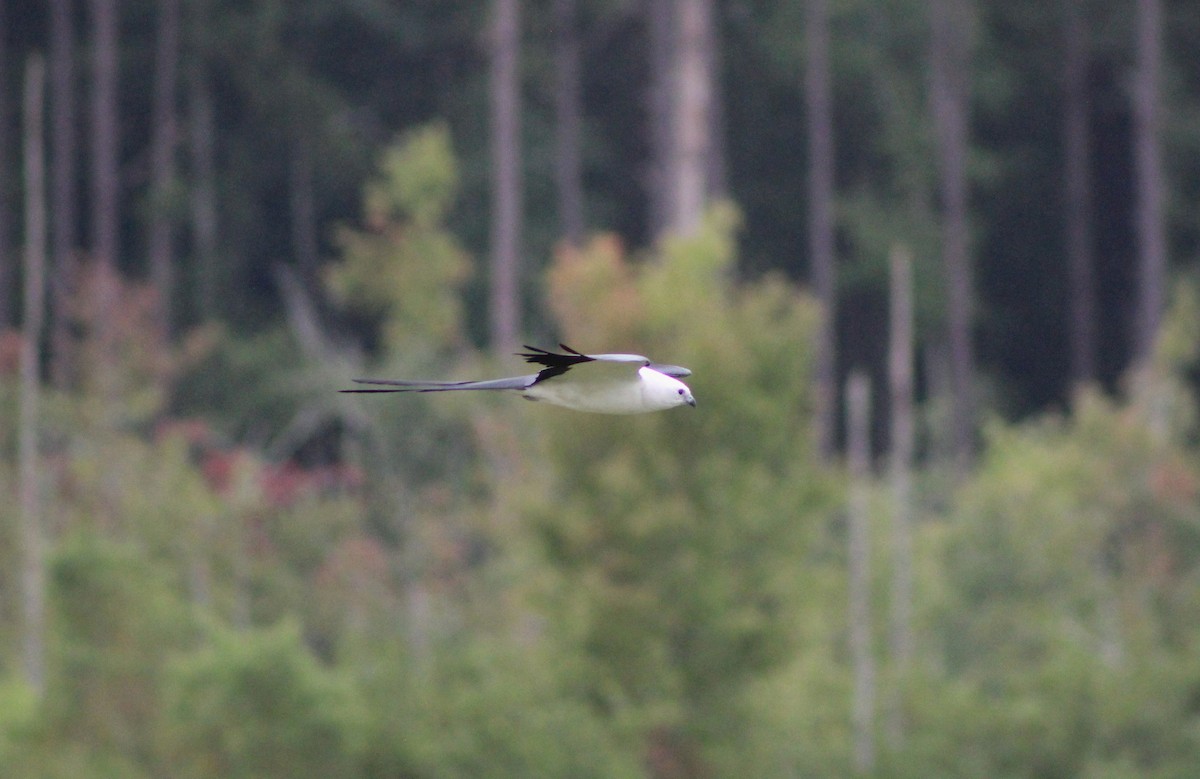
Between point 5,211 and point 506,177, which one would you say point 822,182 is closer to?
point 506,177

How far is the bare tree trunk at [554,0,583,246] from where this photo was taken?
91.8 ft

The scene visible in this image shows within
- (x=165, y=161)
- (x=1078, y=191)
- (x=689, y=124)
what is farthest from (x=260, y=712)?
(x=1078, y=191)

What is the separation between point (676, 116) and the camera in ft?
59.7

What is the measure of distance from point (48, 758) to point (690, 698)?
4.51 m

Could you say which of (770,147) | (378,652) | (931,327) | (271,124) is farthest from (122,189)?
(378,652)

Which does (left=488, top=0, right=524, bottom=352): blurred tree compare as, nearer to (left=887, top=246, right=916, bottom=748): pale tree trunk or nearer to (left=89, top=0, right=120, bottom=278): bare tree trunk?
(left=89, top=0, right=120, bottom=278): bare tree trunk

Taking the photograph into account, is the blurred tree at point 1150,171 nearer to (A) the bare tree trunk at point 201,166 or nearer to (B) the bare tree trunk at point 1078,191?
(B) the bare tree trunk at point 1078,191

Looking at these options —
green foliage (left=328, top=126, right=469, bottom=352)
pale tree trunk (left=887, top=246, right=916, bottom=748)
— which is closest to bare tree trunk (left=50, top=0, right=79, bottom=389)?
green foliage (left=328, top=126, right=469, bottom=352)

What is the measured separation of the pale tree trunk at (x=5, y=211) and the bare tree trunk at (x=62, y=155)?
572 millimetres

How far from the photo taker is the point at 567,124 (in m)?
28.4

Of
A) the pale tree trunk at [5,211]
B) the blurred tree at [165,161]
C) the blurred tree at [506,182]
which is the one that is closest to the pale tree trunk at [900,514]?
the blurred tree at [506,182]

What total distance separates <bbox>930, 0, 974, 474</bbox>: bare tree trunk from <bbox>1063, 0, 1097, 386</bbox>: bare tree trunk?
5.16 ft

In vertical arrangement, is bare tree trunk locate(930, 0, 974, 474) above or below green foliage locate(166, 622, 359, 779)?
above

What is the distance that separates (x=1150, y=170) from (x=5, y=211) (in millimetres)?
14913
